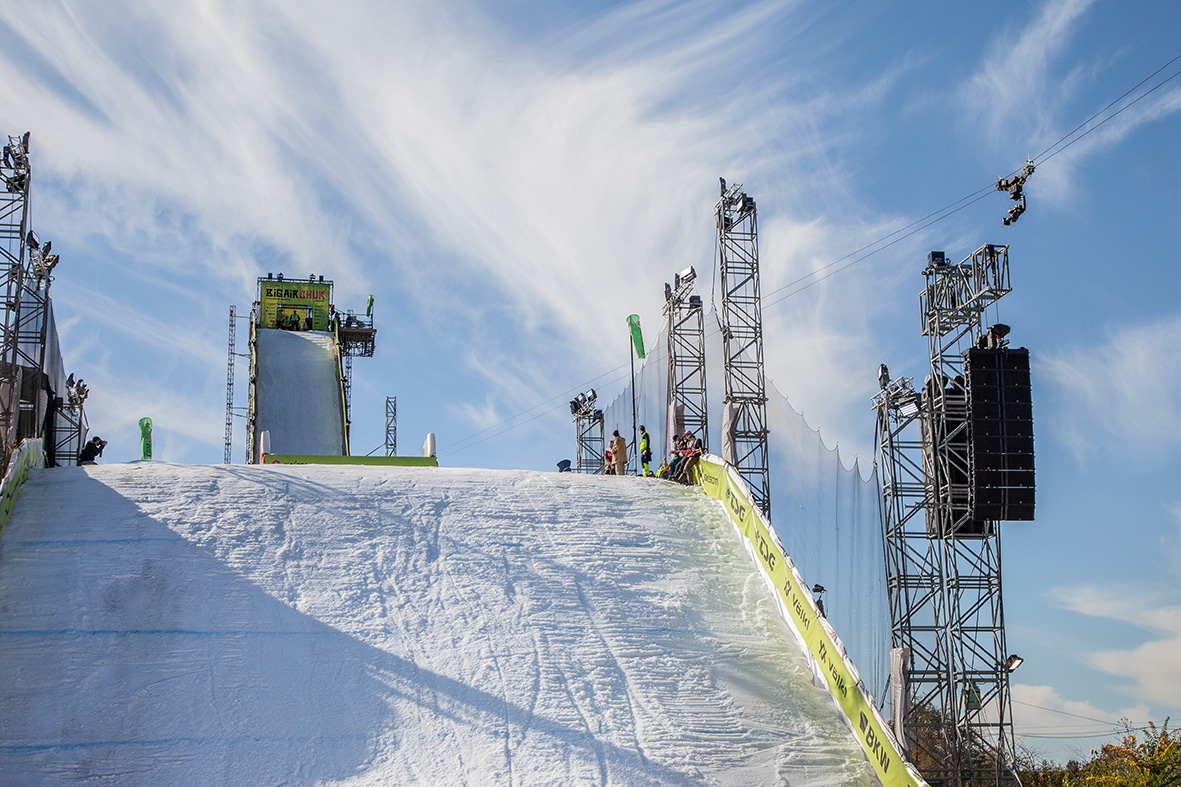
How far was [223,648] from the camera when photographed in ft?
32.4

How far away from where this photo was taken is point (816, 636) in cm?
1052

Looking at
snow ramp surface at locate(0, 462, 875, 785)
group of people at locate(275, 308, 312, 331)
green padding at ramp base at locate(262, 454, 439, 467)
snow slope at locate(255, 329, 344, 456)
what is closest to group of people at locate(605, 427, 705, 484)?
snow ramp surface at locate(0, 462, 875, 785)

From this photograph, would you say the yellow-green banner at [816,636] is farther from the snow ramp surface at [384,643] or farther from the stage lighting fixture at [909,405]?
the stage lighting fixture at [909,405]

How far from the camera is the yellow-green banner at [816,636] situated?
906 centimetres

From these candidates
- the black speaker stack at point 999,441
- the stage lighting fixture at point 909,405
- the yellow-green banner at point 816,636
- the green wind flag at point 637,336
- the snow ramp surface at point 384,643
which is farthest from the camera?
the green wind flag at point 637,336

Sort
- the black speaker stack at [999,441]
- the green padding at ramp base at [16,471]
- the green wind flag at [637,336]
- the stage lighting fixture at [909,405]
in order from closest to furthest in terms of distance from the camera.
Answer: the green padding at ramp base at [16,471] → the black speaker stack at [999,441] → the stage lighting fixture at [909,405] → the green wind flag at [637,336]

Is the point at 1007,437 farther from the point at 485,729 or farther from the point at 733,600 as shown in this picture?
the point at 485,729

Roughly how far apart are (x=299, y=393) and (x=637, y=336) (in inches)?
473

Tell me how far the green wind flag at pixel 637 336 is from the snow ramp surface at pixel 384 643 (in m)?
8.71

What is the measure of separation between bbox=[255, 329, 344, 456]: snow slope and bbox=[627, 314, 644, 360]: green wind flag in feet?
27.8

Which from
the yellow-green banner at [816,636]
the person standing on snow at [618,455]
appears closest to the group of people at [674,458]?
the person standing on snow at [618,455]

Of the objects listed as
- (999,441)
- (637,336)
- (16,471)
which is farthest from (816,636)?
(637,336)

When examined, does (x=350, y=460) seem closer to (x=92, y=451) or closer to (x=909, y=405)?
(x=92, y=451)

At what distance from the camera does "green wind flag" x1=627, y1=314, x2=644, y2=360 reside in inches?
870
